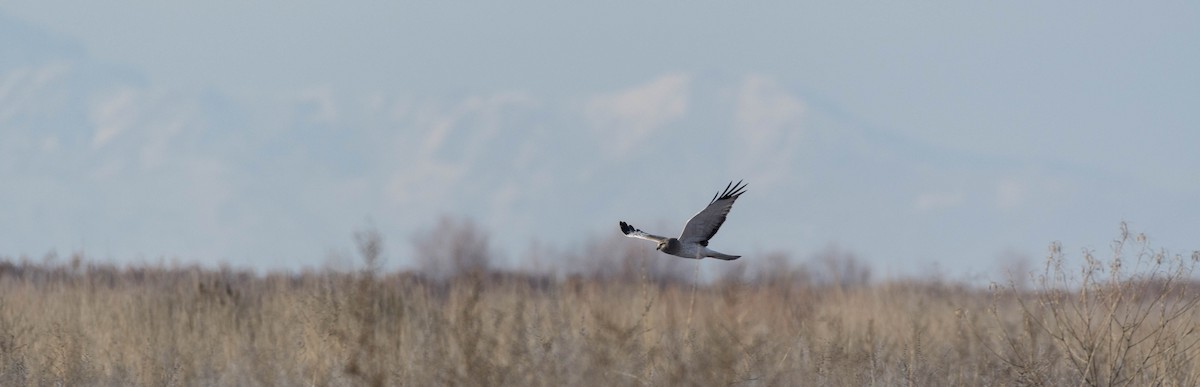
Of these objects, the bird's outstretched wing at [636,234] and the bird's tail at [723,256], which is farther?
the bird's outstretched wing at [636,234]

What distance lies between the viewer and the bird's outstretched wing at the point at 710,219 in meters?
5.47

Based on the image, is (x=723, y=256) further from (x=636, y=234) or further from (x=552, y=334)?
(x=552, y=334)

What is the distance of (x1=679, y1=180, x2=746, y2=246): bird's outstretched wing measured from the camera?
5.47 meters

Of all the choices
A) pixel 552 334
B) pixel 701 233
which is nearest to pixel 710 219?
pixel 701 233

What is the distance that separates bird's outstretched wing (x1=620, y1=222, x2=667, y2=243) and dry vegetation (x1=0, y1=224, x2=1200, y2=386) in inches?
15.6

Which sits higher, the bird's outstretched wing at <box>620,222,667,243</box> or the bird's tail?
the bird's outstretched wing at <box>620,222,667,243</box>

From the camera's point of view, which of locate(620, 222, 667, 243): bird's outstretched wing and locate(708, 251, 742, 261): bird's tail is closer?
locate(708, 251, 742, 261): bird's tail

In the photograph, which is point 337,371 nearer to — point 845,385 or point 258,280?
point 845,385

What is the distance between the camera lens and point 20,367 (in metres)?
6.44

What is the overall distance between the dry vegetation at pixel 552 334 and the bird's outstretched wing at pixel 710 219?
0.96 feet

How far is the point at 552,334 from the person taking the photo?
6723 millimetres

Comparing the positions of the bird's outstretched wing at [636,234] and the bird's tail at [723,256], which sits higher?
the bird's outstretched wing at [636,234]

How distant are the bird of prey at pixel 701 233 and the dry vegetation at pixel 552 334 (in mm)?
243

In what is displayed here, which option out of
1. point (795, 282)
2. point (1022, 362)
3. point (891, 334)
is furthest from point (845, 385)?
point (795, 282)
